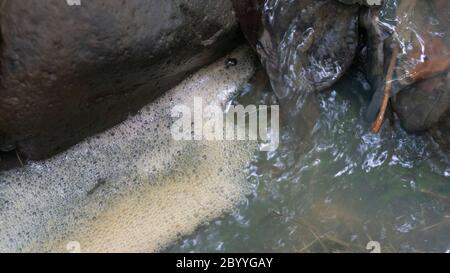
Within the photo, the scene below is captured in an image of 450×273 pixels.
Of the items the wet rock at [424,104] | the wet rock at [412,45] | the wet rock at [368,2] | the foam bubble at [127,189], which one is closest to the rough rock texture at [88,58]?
the foam bubble at [127,189]

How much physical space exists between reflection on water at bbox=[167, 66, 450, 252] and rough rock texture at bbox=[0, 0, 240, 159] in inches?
21.9

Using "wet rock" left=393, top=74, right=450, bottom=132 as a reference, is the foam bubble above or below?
below

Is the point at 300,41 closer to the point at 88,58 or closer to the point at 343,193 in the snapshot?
the point at 343,193

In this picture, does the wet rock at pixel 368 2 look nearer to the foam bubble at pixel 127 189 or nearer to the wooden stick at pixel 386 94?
the wooden stick at pixel 386 94

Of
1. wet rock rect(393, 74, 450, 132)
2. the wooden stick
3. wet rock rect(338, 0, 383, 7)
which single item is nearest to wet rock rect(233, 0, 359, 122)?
wet rock rect(338, 0, 383, 7)

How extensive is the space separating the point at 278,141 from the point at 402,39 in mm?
644

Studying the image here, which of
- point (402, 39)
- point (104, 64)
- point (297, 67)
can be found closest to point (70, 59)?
point (104, 64)

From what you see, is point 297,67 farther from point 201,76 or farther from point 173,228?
point 173,228

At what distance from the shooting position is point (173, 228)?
216 cm

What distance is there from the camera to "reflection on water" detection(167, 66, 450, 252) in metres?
2.09

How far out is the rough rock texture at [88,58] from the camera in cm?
185

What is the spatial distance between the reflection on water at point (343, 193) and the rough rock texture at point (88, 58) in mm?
556

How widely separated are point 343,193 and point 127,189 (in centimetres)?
89

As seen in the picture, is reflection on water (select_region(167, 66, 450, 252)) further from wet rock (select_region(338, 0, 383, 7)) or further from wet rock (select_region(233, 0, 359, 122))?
wet rock (select_region(338, 0, 383, 7))
